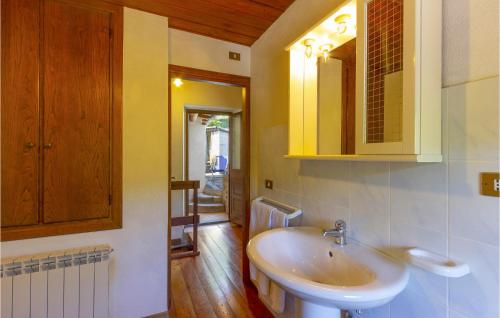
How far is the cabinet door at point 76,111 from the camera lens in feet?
4.95

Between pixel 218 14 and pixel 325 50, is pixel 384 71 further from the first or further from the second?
pixel 218 14

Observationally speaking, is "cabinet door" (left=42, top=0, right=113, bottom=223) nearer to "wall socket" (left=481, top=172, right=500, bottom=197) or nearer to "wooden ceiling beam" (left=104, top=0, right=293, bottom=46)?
"wooden ceiling beam" (left=104, top=0, right=293, bottom=46)

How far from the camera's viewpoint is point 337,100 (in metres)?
1.34

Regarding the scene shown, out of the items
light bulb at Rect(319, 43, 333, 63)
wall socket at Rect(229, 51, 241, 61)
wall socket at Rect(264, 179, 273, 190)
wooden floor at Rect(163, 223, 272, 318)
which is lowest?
wooden floor at Rect(163, 223, 272, 318)

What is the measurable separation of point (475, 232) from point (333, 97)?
0.92 metres

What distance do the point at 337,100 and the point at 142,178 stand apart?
1510 mm

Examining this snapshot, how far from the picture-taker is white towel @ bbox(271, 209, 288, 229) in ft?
4.92

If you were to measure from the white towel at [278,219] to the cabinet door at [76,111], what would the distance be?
1.21 m

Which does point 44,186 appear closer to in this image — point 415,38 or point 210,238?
point 415,38

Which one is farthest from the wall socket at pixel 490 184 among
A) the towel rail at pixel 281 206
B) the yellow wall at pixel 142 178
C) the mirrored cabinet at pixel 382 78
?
the yellow wall at pixel 142 178

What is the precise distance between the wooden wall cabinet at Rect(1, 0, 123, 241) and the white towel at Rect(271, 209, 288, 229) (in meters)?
1.14

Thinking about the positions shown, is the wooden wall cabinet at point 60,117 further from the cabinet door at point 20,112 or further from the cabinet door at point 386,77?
the cabinet door at point 386,77

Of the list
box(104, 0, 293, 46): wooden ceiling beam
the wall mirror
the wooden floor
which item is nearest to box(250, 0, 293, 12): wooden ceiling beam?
box(104, 0, 293, 46): wooden ceiling beam

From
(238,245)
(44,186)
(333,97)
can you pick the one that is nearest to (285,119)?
(333,97)
